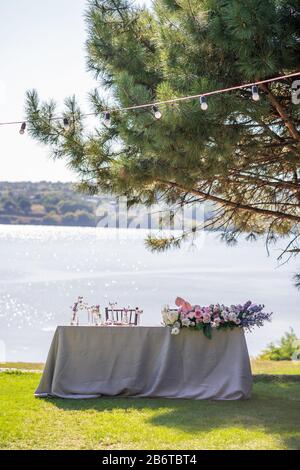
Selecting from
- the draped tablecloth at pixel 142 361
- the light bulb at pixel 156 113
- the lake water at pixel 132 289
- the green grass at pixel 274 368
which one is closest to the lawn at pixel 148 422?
the draped tablecloth at pixel 142 361

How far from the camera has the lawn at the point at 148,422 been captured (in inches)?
186

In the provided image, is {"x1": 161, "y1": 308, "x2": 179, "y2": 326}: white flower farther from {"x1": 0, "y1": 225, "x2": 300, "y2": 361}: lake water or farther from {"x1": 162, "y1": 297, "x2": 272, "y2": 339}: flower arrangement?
{"x1": 0, "y1": 225, "x2": 300, "y2": 361}: lake water

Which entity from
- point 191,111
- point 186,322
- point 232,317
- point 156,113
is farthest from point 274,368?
point 156,113

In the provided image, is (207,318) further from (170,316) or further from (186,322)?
(170,316)

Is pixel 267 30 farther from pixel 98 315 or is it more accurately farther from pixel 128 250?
pixel 128 250

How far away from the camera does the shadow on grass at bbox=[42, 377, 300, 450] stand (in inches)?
205

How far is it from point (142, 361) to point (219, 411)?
0.97 metres

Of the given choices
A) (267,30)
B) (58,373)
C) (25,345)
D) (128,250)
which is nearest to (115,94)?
(267,30)

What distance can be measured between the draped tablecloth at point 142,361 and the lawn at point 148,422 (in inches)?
8.0

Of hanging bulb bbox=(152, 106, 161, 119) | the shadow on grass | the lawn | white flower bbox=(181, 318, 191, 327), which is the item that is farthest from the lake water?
hanging bulb bbox=(152, 106, 161, 119)

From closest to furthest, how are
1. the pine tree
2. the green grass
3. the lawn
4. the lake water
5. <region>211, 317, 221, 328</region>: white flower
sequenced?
the lawn < the pine tree < <region>211, 317, 221, 328</region>: white flower < the green grass < the lake water

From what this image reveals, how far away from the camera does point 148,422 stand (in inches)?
212

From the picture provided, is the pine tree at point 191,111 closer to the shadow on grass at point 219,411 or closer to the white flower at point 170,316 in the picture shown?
the white flower at point 170,316

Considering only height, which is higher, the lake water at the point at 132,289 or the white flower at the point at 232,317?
the white flower at the point at 232,317
